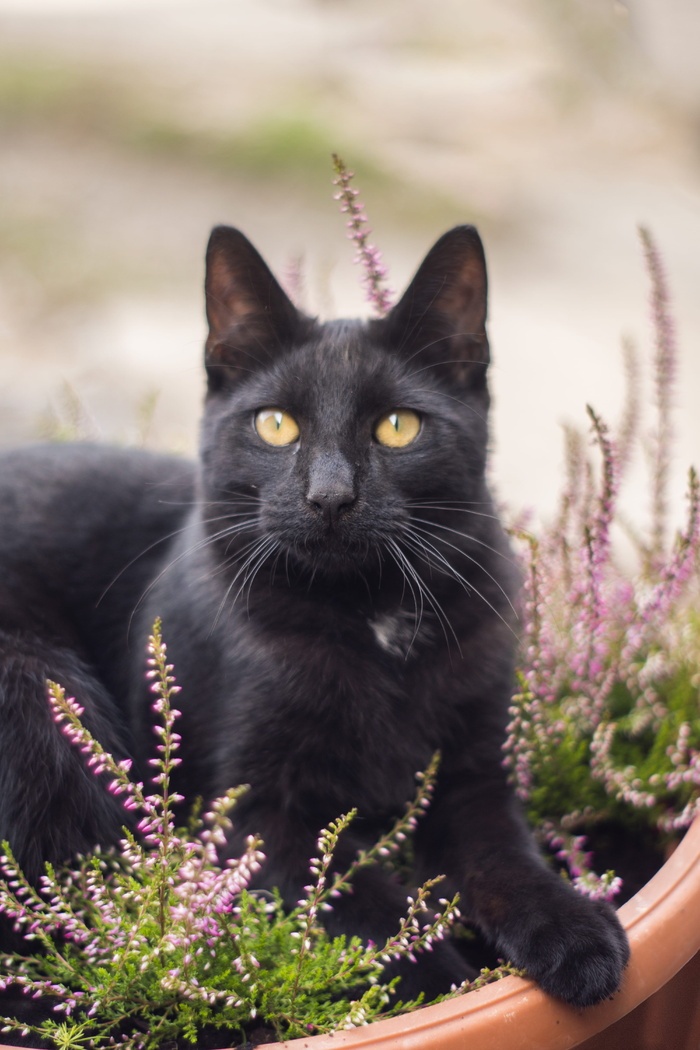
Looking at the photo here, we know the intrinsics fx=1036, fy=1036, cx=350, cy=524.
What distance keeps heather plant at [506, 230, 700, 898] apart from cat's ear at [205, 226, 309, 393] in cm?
43

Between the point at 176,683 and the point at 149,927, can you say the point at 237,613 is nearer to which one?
the point at 176,683

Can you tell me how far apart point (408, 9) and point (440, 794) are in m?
4.90

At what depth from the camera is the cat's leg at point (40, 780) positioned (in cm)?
125

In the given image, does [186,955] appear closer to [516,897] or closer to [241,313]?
[516,897]

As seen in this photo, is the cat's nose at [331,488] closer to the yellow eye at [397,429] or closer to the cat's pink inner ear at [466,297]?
the yellow eye at [397,429]

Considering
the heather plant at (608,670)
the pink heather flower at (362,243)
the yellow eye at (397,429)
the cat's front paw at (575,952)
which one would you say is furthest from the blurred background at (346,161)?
the cat's front paw at (575,952)

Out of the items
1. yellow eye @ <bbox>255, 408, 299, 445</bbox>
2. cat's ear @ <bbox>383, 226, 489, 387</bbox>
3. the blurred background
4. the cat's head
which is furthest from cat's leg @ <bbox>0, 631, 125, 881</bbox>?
the blurred background

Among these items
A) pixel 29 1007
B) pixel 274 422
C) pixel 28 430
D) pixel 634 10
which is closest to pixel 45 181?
pixel 28 430

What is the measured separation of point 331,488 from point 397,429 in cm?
17

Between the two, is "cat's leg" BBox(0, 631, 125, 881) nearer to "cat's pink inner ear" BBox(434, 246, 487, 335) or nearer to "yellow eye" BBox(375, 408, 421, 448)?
"yellow eye" BBox(375, 408, 421, 448)

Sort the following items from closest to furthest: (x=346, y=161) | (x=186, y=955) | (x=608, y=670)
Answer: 1. (x=186, y=955)
2. (x=608, y=670)
3. (x=346, y=161)

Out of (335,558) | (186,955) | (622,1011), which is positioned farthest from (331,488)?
(622,1011)

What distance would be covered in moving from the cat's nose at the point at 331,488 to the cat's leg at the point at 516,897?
424 mm

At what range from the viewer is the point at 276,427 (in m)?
1.32
